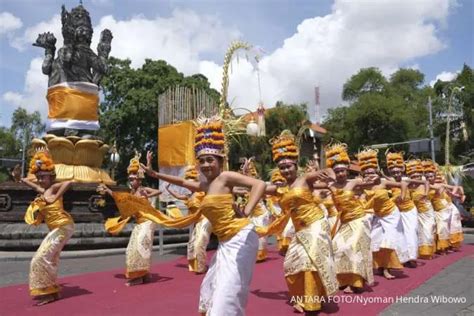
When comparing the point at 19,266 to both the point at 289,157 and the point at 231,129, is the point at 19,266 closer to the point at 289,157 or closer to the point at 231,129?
the point at 231,129

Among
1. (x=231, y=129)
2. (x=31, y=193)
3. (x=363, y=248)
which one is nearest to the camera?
(x=363, y=248)

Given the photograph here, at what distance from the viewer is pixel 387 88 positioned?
35.0m

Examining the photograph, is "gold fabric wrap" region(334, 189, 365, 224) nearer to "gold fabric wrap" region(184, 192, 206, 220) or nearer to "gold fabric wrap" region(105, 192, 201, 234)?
"gold fabric wrap" region(105, 192, 201, 234)

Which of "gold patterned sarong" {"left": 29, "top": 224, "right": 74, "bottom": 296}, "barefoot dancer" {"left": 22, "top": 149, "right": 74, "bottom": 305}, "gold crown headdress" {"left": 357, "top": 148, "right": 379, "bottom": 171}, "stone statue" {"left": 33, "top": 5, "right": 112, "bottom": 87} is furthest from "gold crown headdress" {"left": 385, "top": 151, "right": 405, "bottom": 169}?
"stone statue" {"left": 33, "top": 5, "right": 112, "bottom": 87}

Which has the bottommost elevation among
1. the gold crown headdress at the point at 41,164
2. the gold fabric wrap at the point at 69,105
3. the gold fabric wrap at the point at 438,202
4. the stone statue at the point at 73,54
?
the gold fabric wrap at the point at 438,202

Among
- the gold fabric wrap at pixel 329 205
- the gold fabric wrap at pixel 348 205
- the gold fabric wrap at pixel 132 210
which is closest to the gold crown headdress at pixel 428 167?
the gold fabric wrap at pixel 329 205

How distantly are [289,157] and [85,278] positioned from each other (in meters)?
4.46

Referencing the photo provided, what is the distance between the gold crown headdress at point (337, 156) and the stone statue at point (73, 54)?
10631 millimetres

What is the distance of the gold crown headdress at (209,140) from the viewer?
4.28 m

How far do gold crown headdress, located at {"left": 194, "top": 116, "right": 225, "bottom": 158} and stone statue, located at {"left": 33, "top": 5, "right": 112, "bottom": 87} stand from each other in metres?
11.4

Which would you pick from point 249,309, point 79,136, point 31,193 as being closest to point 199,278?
→ point 249,309

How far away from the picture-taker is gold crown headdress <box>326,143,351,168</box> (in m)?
6.26

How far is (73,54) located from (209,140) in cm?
1178

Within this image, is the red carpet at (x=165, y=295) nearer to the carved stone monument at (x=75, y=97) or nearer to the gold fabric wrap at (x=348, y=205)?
the gold fabric wrap at (x=348, y=205)
